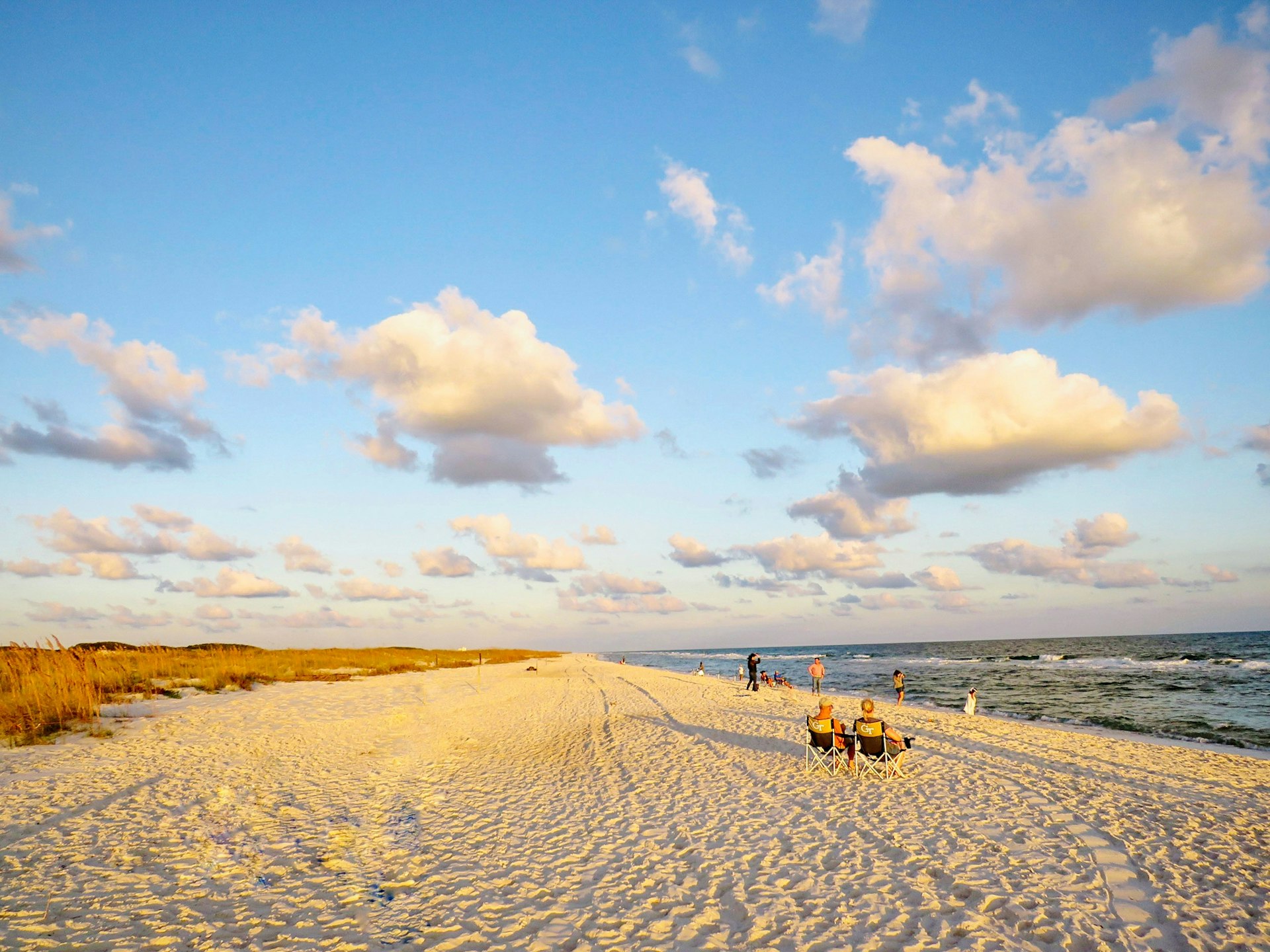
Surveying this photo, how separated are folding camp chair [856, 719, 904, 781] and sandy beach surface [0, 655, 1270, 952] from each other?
→ 0.44m

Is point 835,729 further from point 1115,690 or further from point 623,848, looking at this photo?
point 1115,690

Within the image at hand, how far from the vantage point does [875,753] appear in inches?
432

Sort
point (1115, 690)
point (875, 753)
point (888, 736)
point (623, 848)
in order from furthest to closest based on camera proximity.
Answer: point (1115, 690)
point (888, 736)
point (875, 753)
point (623, 848)

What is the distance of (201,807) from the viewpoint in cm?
894

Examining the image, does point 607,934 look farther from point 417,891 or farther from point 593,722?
point 593,722

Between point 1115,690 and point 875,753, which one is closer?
point 875,753

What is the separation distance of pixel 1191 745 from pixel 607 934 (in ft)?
56.5

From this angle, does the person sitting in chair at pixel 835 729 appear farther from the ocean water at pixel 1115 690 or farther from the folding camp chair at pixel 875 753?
the ocean water at pixel 1115 690

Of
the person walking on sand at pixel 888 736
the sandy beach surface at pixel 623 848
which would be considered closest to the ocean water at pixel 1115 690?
the sandy beach surface at pixel 623 848

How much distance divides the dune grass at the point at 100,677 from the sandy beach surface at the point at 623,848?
4.12 ft

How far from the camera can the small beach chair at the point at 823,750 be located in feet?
37.2

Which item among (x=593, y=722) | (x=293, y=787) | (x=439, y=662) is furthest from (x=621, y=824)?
(x=439, y=662)

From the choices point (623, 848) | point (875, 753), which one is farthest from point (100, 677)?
point (875, 753)

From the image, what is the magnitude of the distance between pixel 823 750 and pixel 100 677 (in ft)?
60.6
